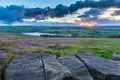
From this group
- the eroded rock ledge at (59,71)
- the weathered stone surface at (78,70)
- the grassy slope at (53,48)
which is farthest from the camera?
the grassy slope at (53,48)

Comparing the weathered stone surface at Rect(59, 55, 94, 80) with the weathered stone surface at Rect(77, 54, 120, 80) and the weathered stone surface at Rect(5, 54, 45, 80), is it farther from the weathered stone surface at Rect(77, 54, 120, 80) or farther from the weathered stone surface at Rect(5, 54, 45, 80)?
the weathered stone surface at Rect(5, 54, 45, 80)

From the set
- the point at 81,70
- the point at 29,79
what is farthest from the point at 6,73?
the point at 81,70

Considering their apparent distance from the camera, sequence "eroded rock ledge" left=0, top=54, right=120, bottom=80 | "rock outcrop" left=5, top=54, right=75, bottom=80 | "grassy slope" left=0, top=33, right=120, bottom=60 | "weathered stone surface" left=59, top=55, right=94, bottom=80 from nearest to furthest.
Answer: "rock outcrop" left=5, top=54, right=75, bottom=80, "eroded rock ledge" left=0, top=54, right=120, bottom=80, "weathered stone surface" left=59, top=55, right=94, bottom=80, "grassy slope" left=0, top=33, right=120, bottom=60

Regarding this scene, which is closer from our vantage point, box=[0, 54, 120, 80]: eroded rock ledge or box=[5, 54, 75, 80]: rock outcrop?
box=[5, 54, 75, 80]: rock outcrop

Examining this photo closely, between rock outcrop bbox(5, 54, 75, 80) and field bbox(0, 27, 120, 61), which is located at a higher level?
rock outcrop bbox(5, 54, 75, 80)

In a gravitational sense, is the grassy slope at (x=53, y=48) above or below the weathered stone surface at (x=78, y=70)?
below

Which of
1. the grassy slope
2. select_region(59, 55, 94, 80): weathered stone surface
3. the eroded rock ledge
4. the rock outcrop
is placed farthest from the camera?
the grassy slope

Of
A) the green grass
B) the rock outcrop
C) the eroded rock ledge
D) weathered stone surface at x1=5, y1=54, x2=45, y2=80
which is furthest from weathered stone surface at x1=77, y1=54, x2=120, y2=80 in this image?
the green grass

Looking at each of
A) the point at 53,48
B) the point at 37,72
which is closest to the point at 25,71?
the point at 37,72

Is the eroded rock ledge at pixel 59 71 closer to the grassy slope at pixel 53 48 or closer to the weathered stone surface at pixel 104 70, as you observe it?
the weathered stone surface at pixel 104 70

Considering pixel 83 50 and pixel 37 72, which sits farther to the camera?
pixel 83 50

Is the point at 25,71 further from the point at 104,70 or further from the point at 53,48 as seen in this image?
the point at 53,48

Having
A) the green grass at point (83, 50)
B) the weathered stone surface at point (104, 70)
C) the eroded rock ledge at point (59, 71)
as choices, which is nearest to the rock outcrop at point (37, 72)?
the eroded rock ledge at point (59, 71)

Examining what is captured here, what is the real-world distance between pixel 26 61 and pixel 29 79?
231cm
